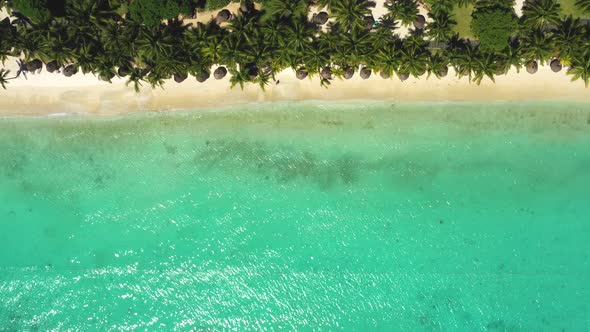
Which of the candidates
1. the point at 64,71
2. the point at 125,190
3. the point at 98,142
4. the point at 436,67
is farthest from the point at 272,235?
the point at 64,71

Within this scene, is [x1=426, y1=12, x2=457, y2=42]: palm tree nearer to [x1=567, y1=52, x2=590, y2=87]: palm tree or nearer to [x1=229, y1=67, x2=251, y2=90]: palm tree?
[x1=567, y1=52, x2=590, y2=87]: palm tree

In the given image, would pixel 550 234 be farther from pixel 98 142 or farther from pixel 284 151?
pixel 98 142

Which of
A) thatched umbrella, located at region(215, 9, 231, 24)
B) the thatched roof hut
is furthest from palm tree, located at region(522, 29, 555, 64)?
the thatched roof hut

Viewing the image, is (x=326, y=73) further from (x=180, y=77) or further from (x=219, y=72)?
(x=180, y=77)

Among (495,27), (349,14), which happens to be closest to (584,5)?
(495,27)

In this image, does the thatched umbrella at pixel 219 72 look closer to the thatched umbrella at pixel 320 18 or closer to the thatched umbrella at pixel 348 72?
the thatched umbrella at pixel 320 18

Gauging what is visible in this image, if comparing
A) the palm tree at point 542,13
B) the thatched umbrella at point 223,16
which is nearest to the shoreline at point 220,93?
the palm tree at point 542,13
